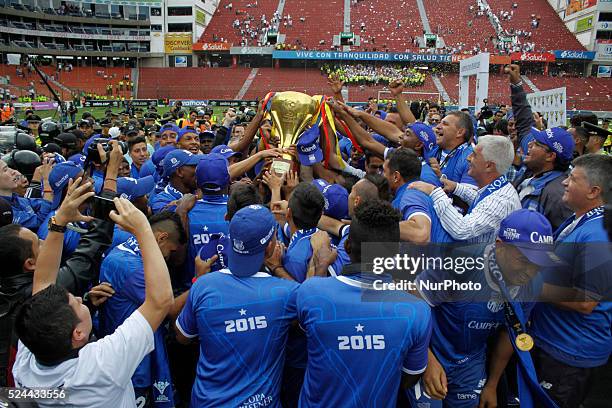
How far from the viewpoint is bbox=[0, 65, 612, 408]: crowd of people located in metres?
2.02

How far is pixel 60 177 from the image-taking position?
388 cm

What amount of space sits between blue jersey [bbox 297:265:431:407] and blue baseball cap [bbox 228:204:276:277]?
1.04ft

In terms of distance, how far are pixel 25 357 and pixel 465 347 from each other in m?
2.39

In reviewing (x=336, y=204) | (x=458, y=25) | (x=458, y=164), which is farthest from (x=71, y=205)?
(x=458, y=25)

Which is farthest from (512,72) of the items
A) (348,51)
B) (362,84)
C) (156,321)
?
(348,51)

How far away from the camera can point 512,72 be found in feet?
16.8

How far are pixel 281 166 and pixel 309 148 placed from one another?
523mm

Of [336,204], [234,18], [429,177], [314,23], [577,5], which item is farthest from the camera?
[234,18]

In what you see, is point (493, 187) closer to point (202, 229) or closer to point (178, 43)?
point (202, 229)

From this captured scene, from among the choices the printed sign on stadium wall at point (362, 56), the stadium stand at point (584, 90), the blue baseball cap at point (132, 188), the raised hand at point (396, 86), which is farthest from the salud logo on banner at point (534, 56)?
the blue baseball cap at point (132, 188)

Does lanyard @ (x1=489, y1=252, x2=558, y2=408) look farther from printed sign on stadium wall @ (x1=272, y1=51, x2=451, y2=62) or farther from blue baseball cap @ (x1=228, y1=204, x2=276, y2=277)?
printed sign on stadium wall @ (x1=272, y1=51, x2=451, y2=62)

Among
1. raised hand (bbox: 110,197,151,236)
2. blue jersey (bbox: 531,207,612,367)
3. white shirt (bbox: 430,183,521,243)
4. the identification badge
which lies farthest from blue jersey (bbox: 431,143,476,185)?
raised hand (bbox: 110,197,151,236)

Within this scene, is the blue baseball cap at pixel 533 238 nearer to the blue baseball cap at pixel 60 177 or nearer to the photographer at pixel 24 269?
the photographer at pixel 24 269

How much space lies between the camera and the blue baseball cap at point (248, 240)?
2.23m
